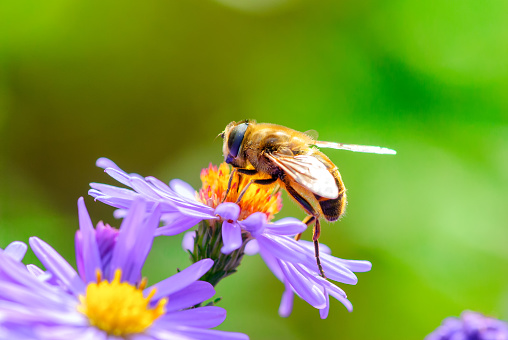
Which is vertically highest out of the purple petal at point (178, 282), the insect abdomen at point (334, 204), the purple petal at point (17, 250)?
the insect abdomen at point (334, 204)

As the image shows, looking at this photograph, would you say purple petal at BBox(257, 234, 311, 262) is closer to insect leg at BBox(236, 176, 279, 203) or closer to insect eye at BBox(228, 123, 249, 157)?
insect leg at BBox(236, 176, 279, 203)

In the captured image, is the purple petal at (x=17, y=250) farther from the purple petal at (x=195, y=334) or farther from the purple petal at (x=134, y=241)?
the purple petal at (x=195, y=334)

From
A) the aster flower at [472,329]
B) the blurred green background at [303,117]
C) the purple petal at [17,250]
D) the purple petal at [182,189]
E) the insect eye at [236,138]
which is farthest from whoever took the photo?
the blurred green background at [303,117]

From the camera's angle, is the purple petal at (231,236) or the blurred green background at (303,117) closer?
the purple petal at (231,236)

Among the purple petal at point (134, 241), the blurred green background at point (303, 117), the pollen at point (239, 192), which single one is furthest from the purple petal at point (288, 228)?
the blurred green background at point (303, 117)

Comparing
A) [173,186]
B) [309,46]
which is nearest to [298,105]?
[309,46]

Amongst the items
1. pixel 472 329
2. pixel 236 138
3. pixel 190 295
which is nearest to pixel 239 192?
pixel 236 138

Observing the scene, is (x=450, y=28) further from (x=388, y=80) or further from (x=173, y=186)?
(x=173, y=186)
